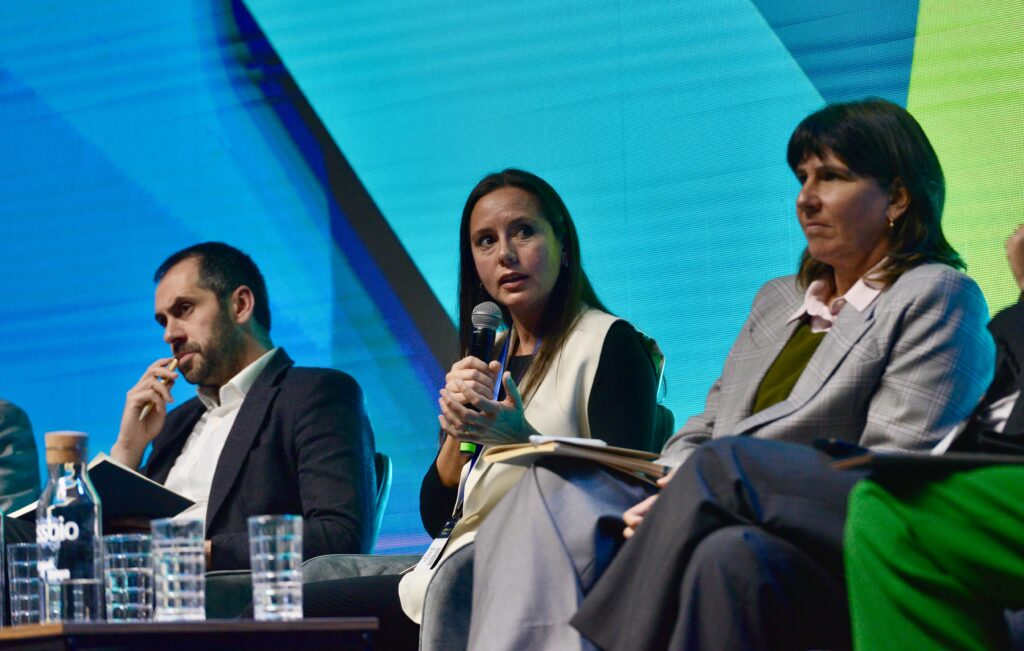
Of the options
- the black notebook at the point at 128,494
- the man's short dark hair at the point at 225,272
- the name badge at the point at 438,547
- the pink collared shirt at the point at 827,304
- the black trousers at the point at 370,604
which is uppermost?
the man's short dark hair at the point at 225,272

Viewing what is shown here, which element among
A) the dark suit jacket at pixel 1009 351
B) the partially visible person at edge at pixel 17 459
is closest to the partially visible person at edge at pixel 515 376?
the dark suit jacket at pixel 1009 351

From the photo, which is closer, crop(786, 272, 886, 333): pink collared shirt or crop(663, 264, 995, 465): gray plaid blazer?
crop(663, 264, 995, 465): gray plaid blazer

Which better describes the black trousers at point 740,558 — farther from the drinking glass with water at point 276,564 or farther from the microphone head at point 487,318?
the microphone head at point 487,318

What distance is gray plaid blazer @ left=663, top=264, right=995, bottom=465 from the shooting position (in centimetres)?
224

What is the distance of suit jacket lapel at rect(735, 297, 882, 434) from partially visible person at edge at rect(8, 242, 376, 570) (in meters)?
1.13

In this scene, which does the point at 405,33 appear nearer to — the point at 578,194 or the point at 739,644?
the point at 578,194

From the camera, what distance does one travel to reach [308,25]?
4.18m

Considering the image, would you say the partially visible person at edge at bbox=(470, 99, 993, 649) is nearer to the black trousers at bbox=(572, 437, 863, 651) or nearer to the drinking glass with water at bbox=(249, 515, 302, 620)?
the black trousers at bbox=(572, 437, 863, 651)

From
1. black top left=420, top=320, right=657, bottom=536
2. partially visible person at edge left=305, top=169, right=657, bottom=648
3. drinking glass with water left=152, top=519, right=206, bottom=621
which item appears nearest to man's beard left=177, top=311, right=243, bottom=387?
partially visible person at edge left=305, top=169, right=657, bottom=648

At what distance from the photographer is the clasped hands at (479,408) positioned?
2594 millimetres

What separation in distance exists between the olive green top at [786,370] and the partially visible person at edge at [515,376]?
1.12 ft

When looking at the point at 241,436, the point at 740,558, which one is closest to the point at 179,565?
the point at 740,558

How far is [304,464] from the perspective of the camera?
3236 millimetres

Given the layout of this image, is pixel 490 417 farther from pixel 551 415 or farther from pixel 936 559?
pixel 936 559
